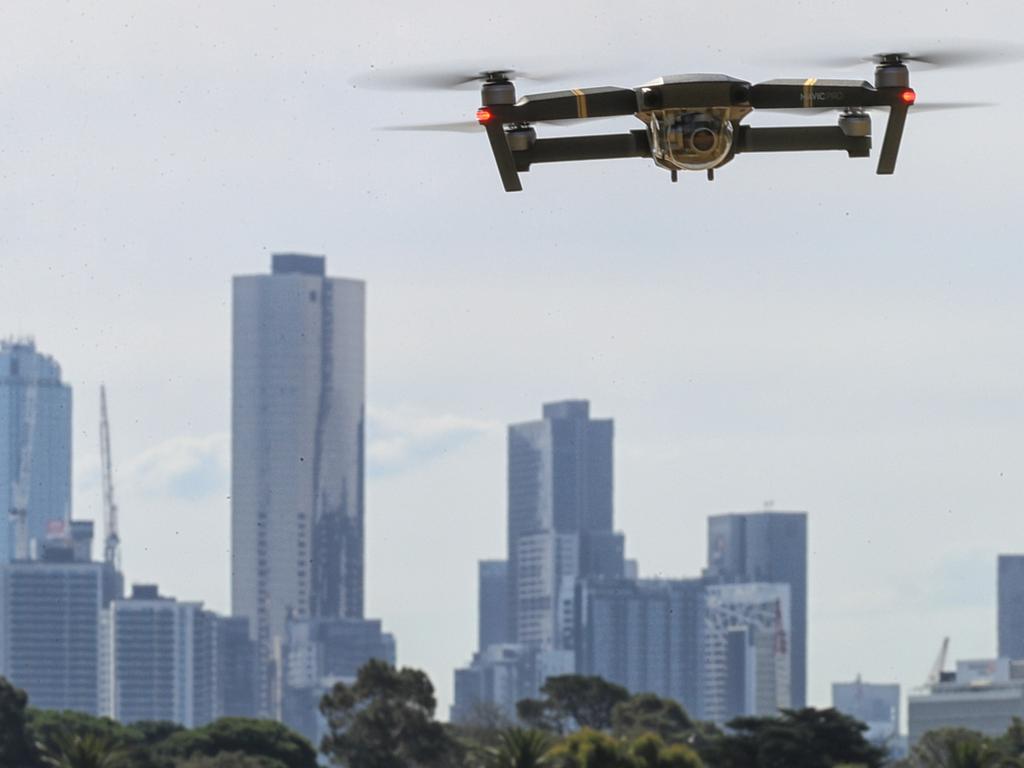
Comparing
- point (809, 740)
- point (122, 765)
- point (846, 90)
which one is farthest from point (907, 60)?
point (809, 740)

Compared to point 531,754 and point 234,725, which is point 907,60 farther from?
point 234,725

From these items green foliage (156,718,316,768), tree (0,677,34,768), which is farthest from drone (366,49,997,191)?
tree (0,677,34,768)

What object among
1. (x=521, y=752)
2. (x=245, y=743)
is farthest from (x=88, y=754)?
(x=245, y=743)

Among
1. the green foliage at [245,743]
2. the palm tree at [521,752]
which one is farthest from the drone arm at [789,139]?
the green foliage at [245,743]

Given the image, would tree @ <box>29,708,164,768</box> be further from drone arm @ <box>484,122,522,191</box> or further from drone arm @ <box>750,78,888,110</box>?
drone arm @ <box>750,78,888,110</box>

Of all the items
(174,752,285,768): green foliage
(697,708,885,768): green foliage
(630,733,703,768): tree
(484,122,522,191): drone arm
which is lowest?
(174,752,285,768): green foliage

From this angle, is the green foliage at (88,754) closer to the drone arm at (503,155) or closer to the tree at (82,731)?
the tree at (82,731)
